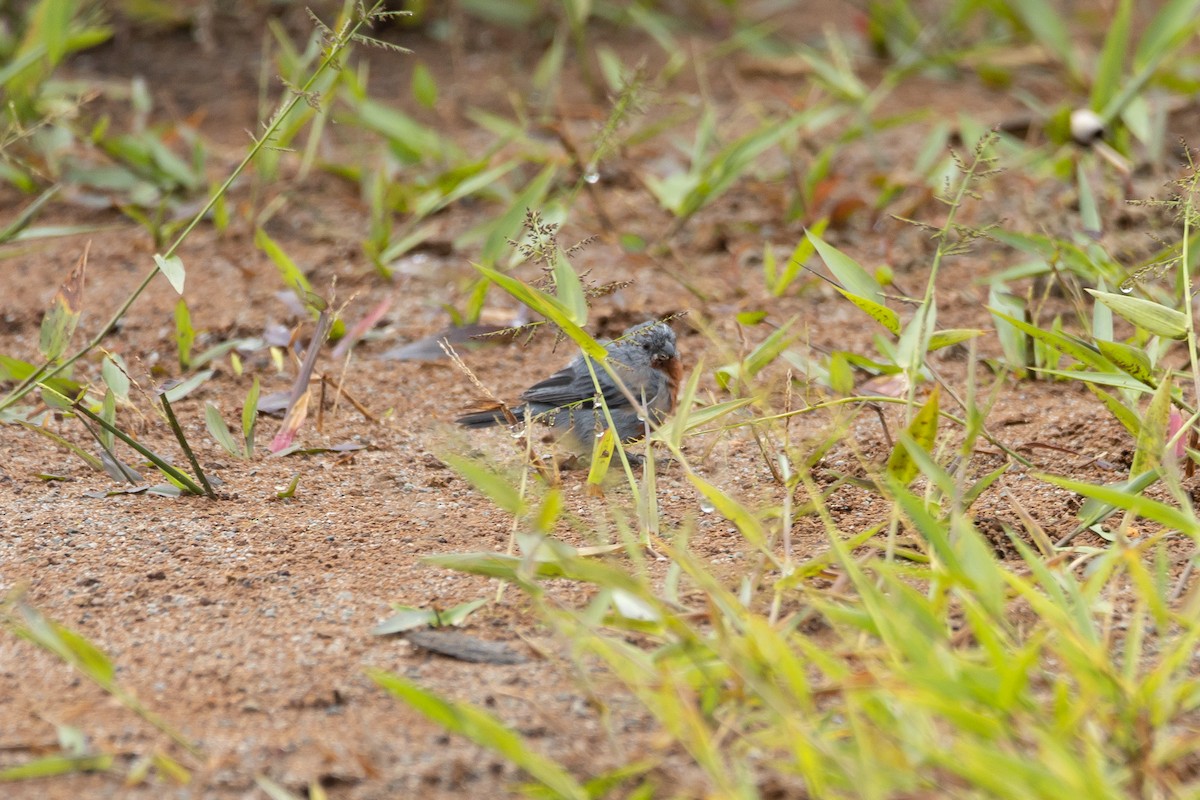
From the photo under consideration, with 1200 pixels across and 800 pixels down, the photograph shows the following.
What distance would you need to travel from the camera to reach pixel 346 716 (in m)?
1.97

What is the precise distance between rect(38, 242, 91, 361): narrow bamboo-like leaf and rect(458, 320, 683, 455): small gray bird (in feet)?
3.27

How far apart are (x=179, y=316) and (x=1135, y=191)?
10.8ft

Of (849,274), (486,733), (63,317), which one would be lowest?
(486,733)

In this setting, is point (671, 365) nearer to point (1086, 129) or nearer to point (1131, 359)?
point (1131, 359)

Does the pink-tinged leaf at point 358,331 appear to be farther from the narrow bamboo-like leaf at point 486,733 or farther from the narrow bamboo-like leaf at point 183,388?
the narrow bamboo-like leaf at point 486,733

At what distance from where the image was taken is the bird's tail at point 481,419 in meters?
3.39

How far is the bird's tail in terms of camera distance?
3391 mm

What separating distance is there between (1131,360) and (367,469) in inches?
70.2

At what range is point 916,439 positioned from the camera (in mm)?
2447

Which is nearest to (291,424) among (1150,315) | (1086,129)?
(1150,315)

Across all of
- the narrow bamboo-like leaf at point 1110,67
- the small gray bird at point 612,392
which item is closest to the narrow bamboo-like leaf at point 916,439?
the small gray bird at point 612,392

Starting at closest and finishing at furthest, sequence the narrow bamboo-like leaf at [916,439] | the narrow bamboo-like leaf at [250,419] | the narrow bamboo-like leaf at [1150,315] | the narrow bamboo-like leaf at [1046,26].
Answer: the narrow bamboo-like leaf at [916,439], the narrow bamboo-like leaf at [1150,315], the narrow bamboo-like leaf at [250,419], the narrow bamboo-like leaf at [1046,26]

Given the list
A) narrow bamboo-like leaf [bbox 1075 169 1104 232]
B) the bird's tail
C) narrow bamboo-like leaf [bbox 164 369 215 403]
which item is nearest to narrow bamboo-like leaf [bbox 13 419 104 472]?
narrow bamboo-like leaf [bbox 164 369 215 403]

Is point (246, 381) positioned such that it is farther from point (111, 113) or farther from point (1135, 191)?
point (1135, 191)
